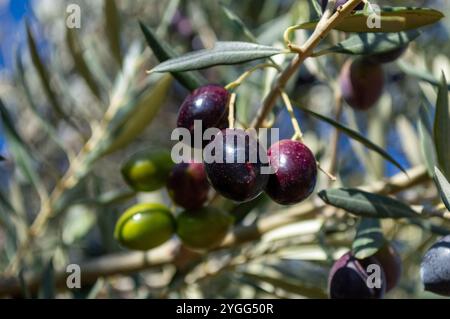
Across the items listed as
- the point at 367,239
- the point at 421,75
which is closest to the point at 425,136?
the point at 421,75

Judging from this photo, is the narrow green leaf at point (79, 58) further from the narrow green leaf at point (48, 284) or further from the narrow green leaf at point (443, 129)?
the narrow green leaf at point (443, 129)

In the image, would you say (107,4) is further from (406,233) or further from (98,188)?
(406,233)

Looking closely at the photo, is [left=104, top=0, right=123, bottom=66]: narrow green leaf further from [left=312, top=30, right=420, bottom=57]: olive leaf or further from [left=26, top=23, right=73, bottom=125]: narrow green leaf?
[left=312, top=30, right=420, bottom=57]: olive leaf

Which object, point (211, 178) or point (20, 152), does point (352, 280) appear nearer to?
point (211, 178)

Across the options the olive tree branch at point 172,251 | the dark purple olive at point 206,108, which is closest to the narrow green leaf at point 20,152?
the olive tree branch at point 172,251
